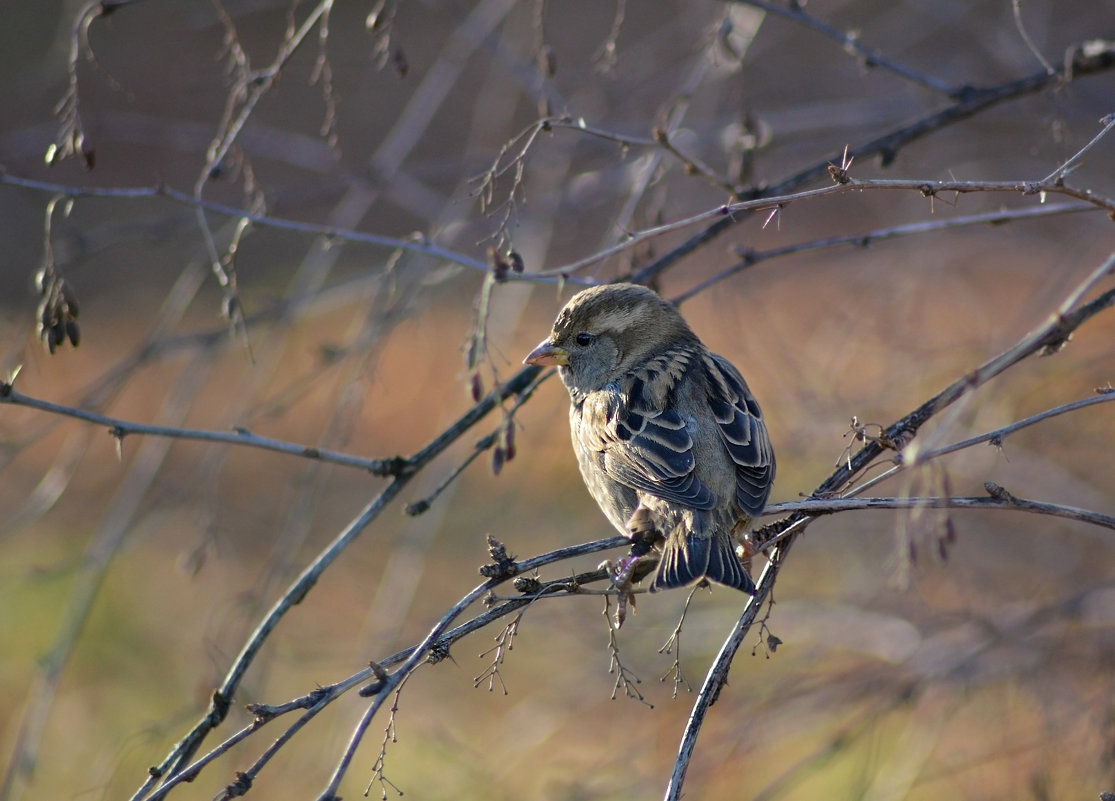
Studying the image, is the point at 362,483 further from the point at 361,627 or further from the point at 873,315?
the point at 873,315

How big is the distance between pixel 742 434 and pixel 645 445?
1.16 ft

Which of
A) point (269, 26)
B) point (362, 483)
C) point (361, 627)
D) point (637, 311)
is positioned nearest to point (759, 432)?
point (637, 311)

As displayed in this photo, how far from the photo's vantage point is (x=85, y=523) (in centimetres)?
1002

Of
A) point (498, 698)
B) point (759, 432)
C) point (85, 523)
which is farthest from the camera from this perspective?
point (85, 523)

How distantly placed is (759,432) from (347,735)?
2.52 meters

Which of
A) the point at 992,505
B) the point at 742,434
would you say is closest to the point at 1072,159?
the point at 992,505

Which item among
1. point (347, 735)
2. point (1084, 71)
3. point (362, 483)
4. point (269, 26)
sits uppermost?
point (269, 26)

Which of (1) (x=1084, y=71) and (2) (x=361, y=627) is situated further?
(2) (x=361, y=627)

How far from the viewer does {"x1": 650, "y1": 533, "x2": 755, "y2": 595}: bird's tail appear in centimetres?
308

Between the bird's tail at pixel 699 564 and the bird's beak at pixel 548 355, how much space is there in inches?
47.8

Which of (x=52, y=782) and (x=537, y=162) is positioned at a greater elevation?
(x=537, y=162)

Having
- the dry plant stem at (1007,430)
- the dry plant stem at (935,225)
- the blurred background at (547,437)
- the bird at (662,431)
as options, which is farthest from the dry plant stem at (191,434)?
the dry plant stem at (1007,430)

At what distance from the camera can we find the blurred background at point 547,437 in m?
4.20

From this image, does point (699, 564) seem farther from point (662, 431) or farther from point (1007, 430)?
point (1007, 430)
